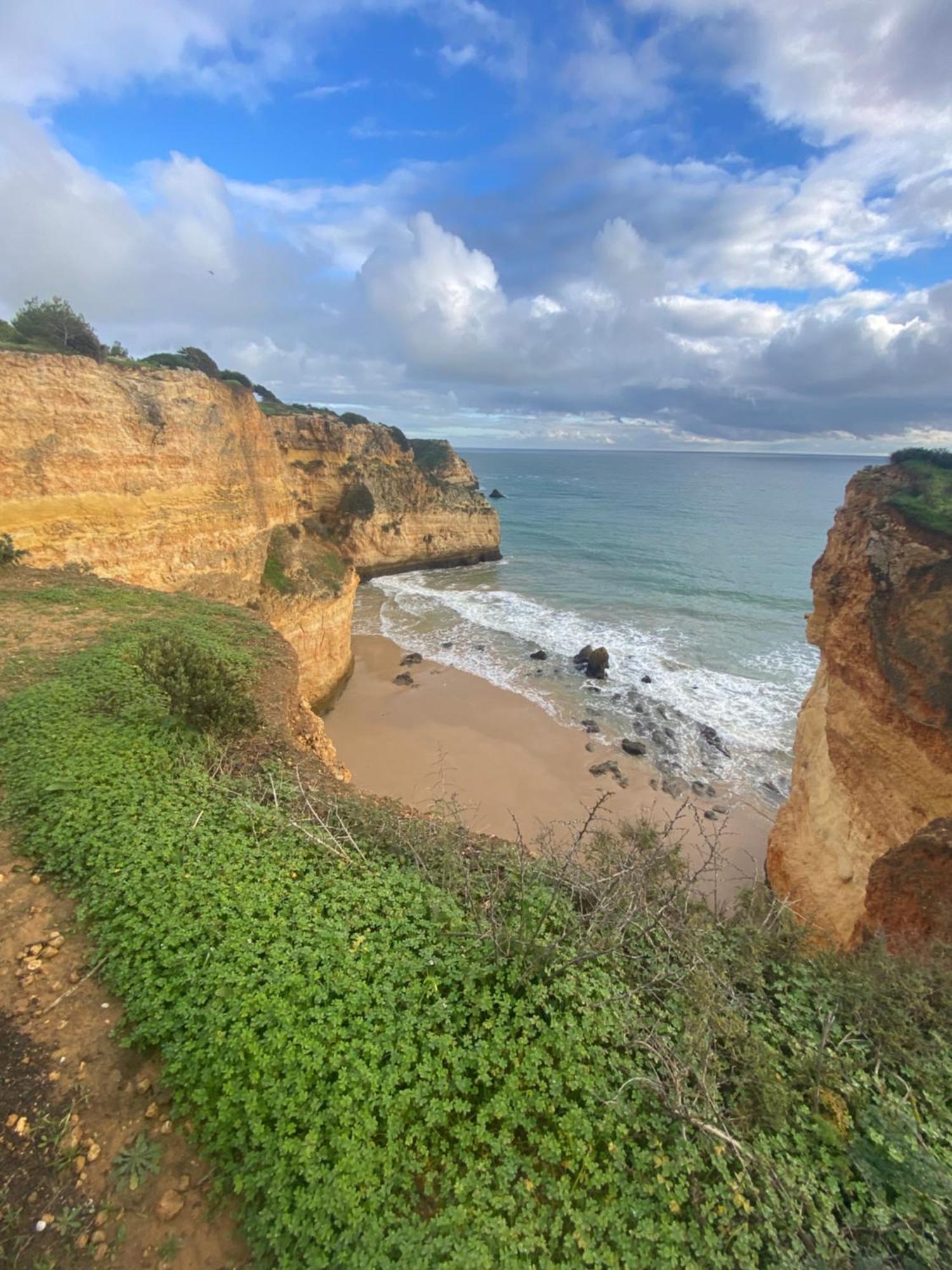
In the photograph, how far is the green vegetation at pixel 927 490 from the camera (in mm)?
9109

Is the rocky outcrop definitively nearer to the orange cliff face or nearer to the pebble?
the orange cliff face

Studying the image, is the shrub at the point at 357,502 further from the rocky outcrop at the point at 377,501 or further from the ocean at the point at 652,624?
the ocean at the point at 652,624

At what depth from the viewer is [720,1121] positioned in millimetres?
3410

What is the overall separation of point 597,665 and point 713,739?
6025mm

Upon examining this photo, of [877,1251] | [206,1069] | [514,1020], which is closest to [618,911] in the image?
[514,1020]

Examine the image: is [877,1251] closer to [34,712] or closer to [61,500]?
[34,712]

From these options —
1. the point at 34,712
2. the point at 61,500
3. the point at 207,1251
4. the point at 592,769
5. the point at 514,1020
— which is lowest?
the point at 592,769

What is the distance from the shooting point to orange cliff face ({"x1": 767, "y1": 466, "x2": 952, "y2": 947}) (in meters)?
8.26

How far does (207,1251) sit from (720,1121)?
10.3 feet

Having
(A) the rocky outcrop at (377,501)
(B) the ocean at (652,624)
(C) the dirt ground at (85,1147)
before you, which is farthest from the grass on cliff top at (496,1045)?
(A) the rocky outcrop at (377,501)

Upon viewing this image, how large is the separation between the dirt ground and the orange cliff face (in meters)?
8.28

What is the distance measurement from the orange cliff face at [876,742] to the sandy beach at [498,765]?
208cm

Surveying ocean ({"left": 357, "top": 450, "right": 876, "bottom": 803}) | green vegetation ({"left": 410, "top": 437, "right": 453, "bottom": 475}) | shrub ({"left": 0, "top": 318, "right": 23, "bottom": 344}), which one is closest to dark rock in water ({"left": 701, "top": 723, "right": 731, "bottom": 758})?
ocean ({"left": 357, "top": 450, "right": 876, "bottom": 803})

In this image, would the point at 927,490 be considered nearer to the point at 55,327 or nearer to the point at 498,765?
the point at 498,765
